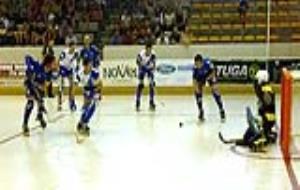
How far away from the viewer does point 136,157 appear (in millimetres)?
11227

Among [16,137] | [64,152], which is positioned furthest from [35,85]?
[64,152]

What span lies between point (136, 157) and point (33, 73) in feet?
10.4

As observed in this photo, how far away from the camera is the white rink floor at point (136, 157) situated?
939 cm

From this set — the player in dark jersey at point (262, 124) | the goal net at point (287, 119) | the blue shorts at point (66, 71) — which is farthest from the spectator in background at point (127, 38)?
the goal net at point (287, 119)

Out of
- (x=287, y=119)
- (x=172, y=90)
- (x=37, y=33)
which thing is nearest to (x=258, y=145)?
(x=287, y=119)

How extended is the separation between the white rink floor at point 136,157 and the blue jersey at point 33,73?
963 mm

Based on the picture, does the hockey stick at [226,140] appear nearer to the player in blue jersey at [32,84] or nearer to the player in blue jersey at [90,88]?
→ the player in blue jersey at [90,88]

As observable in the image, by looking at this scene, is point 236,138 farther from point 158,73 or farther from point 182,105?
point 158,73

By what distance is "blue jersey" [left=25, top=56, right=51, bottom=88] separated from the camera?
1329 centimetres

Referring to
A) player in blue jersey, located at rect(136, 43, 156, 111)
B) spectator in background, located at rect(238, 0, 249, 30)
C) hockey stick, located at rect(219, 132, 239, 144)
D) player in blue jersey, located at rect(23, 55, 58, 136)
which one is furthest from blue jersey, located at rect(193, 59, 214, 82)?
spectator in background, located at rect(238, 0, 249, 30)

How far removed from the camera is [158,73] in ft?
68.3

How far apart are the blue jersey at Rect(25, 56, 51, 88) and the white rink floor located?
0.96 m

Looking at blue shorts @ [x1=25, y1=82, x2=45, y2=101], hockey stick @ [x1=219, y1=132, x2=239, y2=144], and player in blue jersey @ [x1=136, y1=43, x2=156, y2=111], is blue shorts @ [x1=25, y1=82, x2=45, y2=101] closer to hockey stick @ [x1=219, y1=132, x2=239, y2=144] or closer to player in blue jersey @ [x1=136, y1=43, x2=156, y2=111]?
hockey stick @ [x1=219, y1=132, x2=239, y2=144]

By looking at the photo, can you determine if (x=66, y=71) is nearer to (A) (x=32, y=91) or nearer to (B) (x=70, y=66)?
(B) (x=70, y=66)
